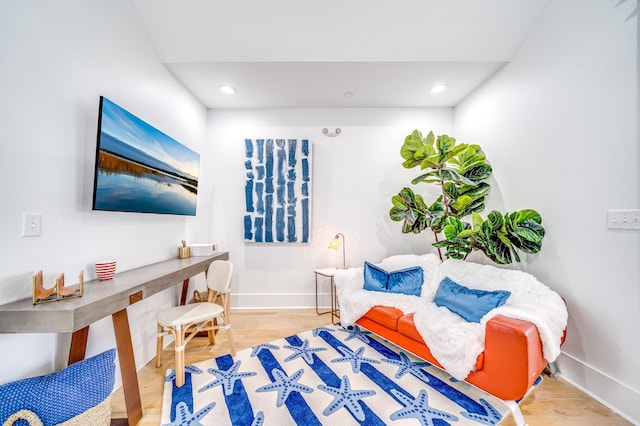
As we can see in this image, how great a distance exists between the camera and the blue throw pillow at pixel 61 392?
40.9 inches

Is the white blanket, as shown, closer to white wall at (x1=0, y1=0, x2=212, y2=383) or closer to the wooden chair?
the wooden chair

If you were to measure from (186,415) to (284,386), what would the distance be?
0.60m

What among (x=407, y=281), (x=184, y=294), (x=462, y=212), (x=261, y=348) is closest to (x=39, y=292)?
(x=184, y=294)

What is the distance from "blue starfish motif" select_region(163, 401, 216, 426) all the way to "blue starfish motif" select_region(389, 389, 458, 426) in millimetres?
1103

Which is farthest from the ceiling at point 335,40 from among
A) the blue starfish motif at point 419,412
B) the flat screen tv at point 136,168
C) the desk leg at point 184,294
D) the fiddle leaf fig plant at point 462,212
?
the blue starfish motif at point 419,412

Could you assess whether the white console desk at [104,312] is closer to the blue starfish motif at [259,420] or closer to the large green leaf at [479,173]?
the blue starfish motif at [259,420]

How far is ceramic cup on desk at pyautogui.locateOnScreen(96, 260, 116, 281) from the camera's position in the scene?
1609 mm

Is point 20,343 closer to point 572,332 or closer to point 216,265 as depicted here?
point 216,265

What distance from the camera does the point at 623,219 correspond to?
1.57 metres

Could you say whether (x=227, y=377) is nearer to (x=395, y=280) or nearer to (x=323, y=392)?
(x=323, y=392)

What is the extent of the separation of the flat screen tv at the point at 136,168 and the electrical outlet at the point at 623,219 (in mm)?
3292

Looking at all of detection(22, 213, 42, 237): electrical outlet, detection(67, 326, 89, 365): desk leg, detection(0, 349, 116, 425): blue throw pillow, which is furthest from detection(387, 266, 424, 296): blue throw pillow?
detection(22, 213, 42, 237): electrical outlet

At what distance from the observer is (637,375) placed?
1501mm

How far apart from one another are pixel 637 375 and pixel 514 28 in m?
2.71
